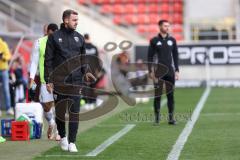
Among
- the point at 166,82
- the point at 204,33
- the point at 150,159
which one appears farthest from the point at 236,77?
the point at 150,159

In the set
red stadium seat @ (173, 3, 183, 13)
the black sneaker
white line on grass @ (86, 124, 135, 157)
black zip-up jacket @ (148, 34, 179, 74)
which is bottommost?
the black sneaker

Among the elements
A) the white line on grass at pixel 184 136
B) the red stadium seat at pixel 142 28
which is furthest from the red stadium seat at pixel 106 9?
the white line on grass at pixel 184 136

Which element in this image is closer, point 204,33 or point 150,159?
point 150,159

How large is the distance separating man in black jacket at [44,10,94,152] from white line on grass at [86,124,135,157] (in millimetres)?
323

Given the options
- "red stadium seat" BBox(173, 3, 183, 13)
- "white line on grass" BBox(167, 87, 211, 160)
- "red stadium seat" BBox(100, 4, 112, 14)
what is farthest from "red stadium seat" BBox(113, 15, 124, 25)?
"white line on grass" BBox(167, 87, 211, 160)

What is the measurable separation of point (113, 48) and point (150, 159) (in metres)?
19.4

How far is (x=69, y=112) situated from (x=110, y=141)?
148 centimetres

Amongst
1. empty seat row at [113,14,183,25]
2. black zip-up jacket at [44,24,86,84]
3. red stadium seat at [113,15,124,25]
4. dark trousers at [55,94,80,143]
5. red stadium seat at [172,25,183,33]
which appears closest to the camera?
dark trousers at [55,94,80,143]

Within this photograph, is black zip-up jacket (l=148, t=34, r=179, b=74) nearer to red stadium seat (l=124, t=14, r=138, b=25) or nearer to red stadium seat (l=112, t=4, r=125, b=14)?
red stadium seat (l=124, t=14, r=138, b=25)

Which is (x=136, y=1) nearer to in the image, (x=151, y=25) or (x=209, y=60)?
(x=151, y=25)

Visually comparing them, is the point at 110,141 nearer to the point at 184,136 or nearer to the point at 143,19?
the point at 184,136

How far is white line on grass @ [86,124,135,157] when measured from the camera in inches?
390

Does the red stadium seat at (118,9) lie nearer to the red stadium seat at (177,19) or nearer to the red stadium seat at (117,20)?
the red stadium seat at (117,20)

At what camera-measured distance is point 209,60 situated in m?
27.7
